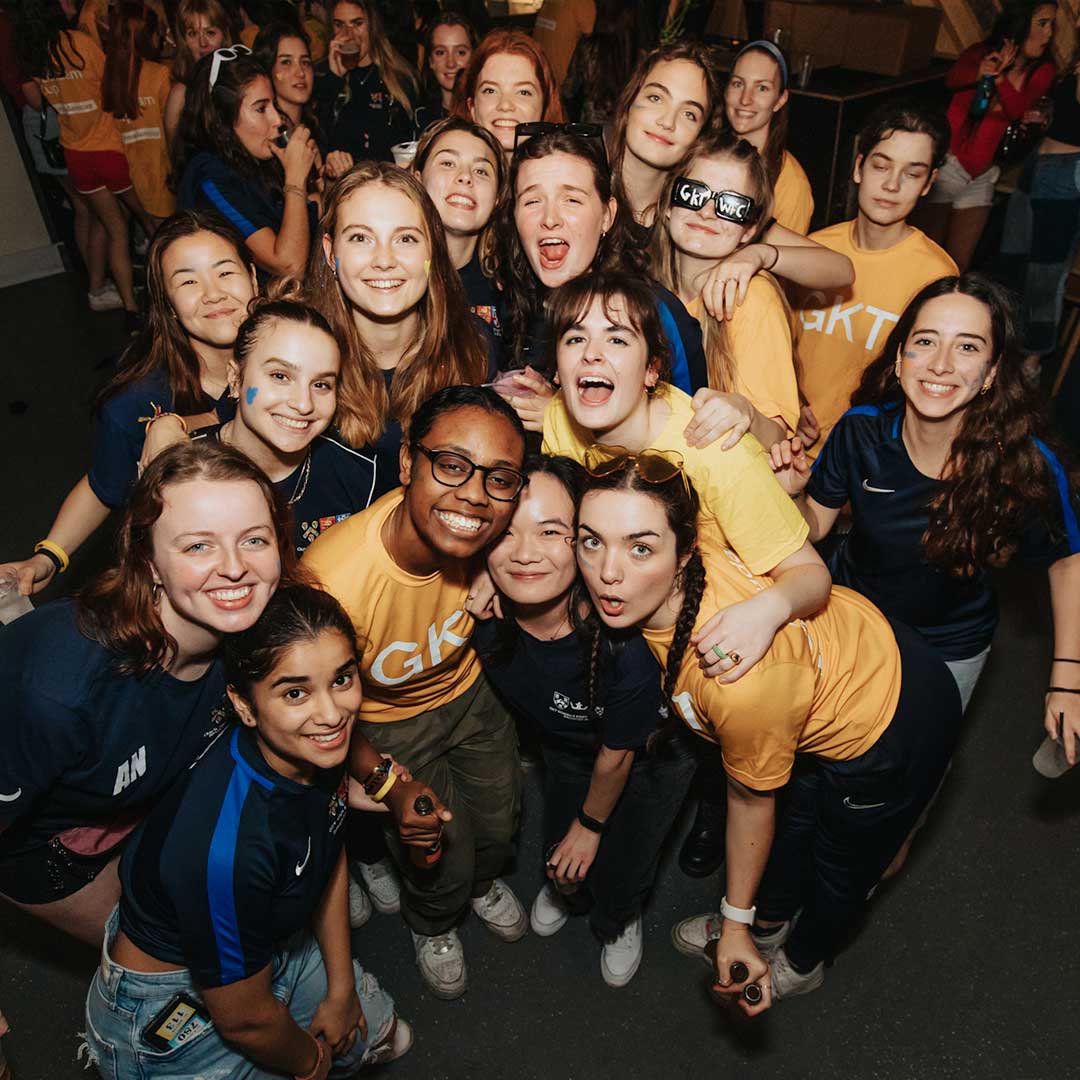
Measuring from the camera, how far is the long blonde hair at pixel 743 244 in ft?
8.16

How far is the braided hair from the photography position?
6.06 feet

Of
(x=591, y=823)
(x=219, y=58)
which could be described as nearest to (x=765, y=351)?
(x=591, y=823)

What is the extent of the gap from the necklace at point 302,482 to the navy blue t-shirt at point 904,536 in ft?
4.60

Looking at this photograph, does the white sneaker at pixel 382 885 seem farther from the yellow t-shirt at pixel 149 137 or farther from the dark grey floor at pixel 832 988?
the yellow t-shirt at pixel 149 137

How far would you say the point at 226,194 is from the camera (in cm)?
344

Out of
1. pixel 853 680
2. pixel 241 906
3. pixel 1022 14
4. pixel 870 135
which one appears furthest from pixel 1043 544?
pixel 1022 14

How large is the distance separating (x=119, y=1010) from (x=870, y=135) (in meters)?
3.18

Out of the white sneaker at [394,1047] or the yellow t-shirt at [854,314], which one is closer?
the white sneaker at [394,1047]

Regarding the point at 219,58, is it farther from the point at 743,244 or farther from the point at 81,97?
the point at 81,97

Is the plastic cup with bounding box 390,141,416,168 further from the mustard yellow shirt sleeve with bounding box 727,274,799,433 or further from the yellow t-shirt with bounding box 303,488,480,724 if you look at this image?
the yellow t-shirt with bounding box 303,488,480,724

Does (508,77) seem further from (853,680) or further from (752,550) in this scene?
(853,680)

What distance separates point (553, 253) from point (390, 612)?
1.10m

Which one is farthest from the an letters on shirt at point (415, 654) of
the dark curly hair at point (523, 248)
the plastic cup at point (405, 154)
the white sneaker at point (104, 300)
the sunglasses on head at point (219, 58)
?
the white sneaker at point (104, 300)

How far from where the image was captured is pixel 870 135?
2963mm
